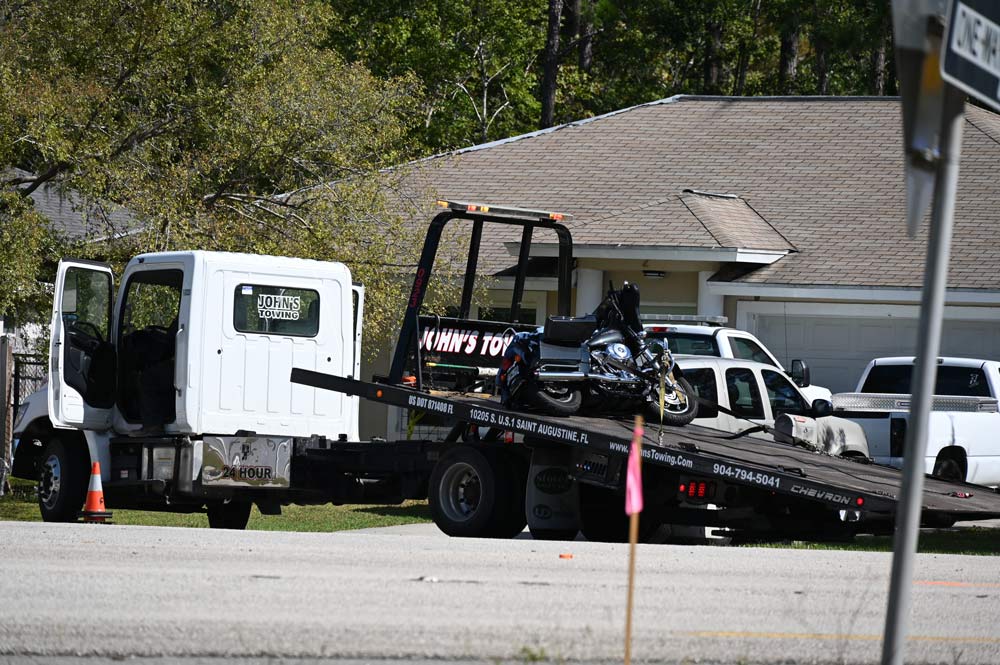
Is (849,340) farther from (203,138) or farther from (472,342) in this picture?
(472,342)

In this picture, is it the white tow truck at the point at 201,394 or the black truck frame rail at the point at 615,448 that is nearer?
the black truck frame rail at the point at 615,448

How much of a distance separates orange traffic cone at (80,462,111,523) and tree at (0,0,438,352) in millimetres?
5110

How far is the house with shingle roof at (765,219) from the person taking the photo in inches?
911

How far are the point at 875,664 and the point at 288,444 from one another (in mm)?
8510

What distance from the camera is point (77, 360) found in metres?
14.4

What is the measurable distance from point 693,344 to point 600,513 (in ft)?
19.2

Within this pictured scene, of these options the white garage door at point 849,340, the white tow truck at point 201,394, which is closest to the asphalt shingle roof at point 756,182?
the white garage door at point 849,340

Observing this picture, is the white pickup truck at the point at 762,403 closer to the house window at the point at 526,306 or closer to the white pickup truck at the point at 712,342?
the white pickup truck at the point at 712,342

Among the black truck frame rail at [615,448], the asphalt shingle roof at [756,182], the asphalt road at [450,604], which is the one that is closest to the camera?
the asphalt road at [450,604]

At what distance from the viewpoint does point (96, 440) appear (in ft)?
47.4

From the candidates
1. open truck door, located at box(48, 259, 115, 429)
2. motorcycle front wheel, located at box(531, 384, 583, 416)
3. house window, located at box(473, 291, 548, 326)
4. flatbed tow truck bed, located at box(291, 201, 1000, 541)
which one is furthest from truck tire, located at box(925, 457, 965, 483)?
open truck door, located at box(48, 259, 115, 429)

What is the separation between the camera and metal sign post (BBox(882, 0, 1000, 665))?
510 cm

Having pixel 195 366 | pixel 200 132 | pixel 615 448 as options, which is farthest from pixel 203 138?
pixel 615 448

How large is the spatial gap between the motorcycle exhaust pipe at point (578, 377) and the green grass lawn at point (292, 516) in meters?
5.54
